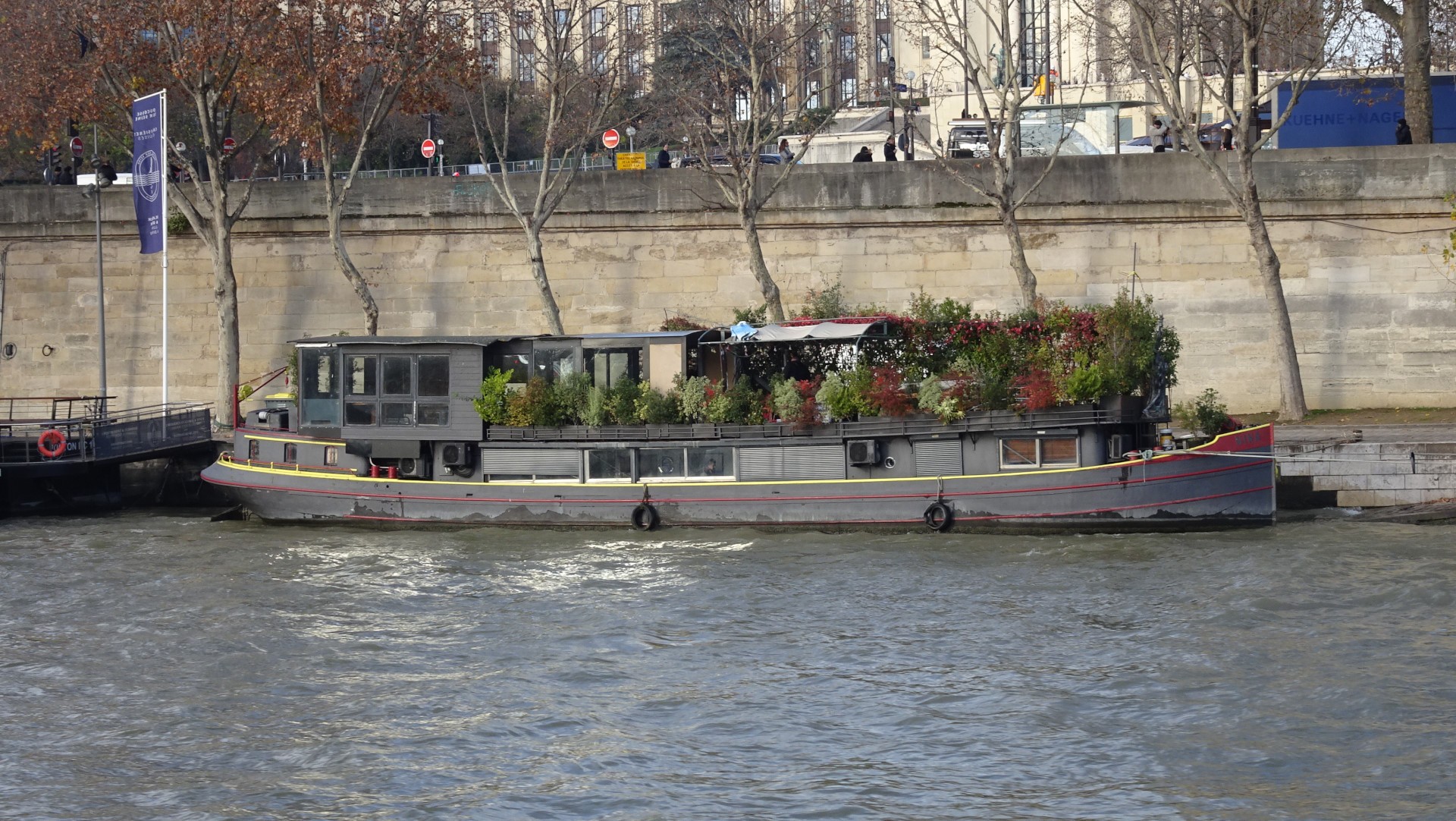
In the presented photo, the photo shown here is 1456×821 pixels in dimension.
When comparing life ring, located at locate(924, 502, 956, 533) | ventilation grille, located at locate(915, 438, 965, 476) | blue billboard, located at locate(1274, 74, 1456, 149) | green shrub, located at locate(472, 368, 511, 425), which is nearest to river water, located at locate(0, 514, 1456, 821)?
life ring, located at locate(924, 502, 956, 533)

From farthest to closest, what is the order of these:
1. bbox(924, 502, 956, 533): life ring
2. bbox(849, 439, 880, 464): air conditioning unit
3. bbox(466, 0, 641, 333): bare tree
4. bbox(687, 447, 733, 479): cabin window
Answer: bbox(466, 0, 641, 333): bare tree
bbox(687, 447, 733, 479): cabin window
bbox(849, 439, 880, 464): air conditioning unit
bbox(924, 502, 956, 533): life ring

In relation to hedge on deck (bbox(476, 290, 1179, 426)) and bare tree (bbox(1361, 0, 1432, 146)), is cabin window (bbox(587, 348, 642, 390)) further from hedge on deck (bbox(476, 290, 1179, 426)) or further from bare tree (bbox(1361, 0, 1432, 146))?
bare tree (bbox(1361, 0, 1432, 146))

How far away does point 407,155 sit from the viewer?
2058 inches

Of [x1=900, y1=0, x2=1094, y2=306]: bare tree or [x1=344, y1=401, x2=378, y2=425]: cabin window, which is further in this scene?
[x1=900, y1=0, x2=1094, y2=306]: bare tree

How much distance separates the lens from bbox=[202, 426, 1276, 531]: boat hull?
21906 mm

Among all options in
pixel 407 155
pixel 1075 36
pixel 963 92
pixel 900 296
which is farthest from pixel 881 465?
pixel 1075 36

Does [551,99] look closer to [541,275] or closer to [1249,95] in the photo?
[541,275]

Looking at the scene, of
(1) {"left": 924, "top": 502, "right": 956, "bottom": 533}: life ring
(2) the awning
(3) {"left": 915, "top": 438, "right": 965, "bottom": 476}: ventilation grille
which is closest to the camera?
(1) {"left": 924, "top": 502, "right": 956, "bottom": 533}: life ring

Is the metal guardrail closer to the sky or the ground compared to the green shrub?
closer to the ground

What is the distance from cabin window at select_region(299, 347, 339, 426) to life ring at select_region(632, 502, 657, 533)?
480 cm

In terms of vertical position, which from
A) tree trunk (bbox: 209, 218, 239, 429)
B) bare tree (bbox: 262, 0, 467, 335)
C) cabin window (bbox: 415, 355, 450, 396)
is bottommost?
cabin window (bbox: 415, 355, 450, 396)

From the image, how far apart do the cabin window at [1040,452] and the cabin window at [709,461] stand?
3769 mm

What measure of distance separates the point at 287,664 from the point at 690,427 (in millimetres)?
8239

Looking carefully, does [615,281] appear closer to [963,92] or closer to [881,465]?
[881,465]
